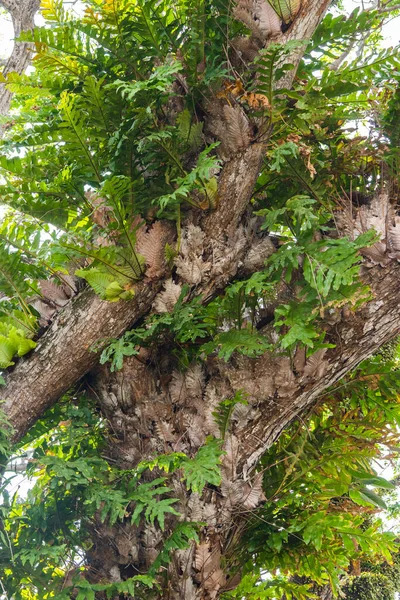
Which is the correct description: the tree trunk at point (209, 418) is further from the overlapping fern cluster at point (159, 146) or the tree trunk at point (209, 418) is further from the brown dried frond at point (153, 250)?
the brown dried frond at point (153, 250)

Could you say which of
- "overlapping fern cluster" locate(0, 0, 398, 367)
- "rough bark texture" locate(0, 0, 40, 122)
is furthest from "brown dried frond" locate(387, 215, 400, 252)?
"rough bark texture" locate(0, 0, 40, 122)

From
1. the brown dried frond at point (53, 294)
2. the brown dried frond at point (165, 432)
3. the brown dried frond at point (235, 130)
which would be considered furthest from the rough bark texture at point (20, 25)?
the brown dried frond at point (165, 432)

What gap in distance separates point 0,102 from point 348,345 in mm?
4261

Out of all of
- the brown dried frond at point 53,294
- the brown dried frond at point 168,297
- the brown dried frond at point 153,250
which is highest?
the brown dried frond at point 53,294

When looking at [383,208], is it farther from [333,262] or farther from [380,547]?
[380,547]

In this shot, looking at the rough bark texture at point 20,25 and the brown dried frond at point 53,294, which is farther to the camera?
the rough bark texture at point 20,25

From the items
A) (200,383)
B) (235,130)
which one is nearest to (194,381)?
(200,383)

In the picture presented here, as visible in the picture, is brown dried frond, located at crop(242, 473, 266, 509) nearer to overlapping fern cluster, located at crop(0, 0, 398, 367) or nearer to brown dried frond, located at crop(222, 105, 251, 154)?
overlapping fern cluster, located at crop(0, 0, 398, 367)

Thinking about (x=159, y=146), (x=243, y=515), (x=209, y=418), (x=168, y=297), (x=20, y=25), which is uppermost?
(x=20, y=25)

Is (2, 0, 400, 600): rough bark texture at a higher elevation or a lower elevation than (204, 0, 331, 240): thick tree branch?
lower

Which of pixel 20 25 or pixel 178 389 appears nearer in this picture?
pixel 178 389

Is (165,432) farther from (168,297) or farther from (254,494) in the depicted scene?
(168,297)

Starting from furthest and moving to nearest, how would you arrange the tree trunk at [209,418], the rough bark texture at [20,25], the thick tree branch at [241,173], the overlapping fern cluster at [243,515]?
the rough bark texture at [20,25]
the thick tree branch at [241,173]
the tree trunk at [209,418]
the overlapping fern cluster at [243,515]

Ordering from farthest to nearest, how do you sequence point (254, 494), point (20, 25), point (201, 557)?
point (20, 25)
point (254, 494)
point (201, 557)
